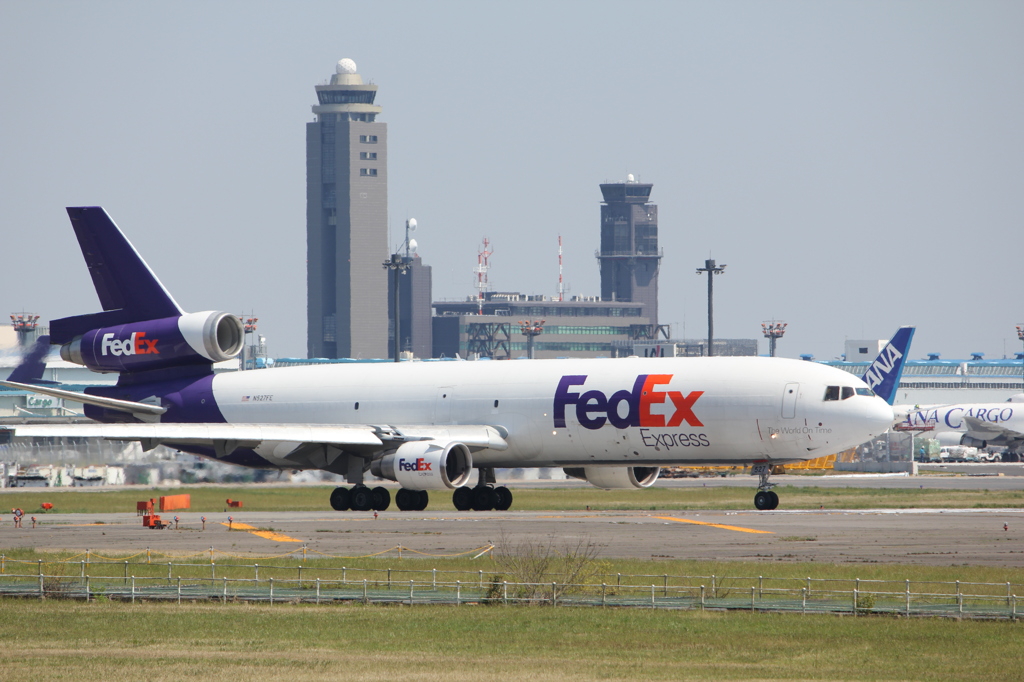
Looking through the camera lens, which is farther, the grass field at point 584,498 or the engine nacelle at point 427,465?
the grass field at point 584,498

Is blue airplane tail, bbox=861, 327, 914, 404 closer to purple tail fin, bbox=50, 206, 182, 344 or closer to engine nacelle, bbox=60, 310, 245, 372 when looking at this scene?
engine nacelle, bbox=60, 310, 245, 372

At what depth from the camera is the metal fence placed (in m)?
25.9

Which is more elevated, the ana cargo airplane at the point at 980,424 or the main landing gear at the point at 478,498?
the ana cargo airplane at the point at 980,424

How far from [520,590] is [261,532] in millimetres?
15173

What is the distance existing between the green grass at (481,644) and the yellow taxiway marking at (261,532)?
450 inches

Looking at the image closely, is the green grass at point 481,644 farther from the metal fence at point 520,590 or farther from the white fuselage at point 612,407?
the white fuselage at point 612,407

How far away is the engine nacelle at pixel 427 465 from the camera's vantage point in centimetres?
4759

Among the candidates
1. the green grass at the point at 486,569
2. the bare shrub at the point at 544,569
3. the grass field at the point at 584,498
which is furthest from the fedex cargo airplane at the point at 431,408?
the bare shrub at the point at 544,569

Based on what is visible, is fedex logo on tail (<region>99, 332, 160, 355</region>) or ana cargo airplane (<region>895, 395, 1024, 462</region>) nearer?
fedex logo on tail (<region>99, 332, 160, 355</region>)

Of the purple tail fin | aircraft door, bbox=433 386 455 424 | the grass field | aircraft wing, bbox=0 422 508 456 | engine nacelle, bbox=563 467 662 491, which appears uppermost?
the purple tail fin

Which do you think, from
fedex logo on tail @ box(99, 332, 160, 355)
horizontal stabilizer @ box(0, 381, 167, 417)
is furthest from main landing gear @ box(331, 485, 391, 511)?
fedex logo on tail @ box(99, 332, 160, 355)

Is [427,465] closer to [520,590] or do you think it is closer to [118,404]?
[118,404]

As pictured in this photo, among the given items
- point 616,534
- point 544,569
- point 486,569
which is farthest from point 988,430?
point 544,569

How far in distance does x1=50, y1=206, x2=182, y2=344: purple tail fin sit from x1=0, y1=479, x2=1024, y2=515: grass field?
24.5 feet
